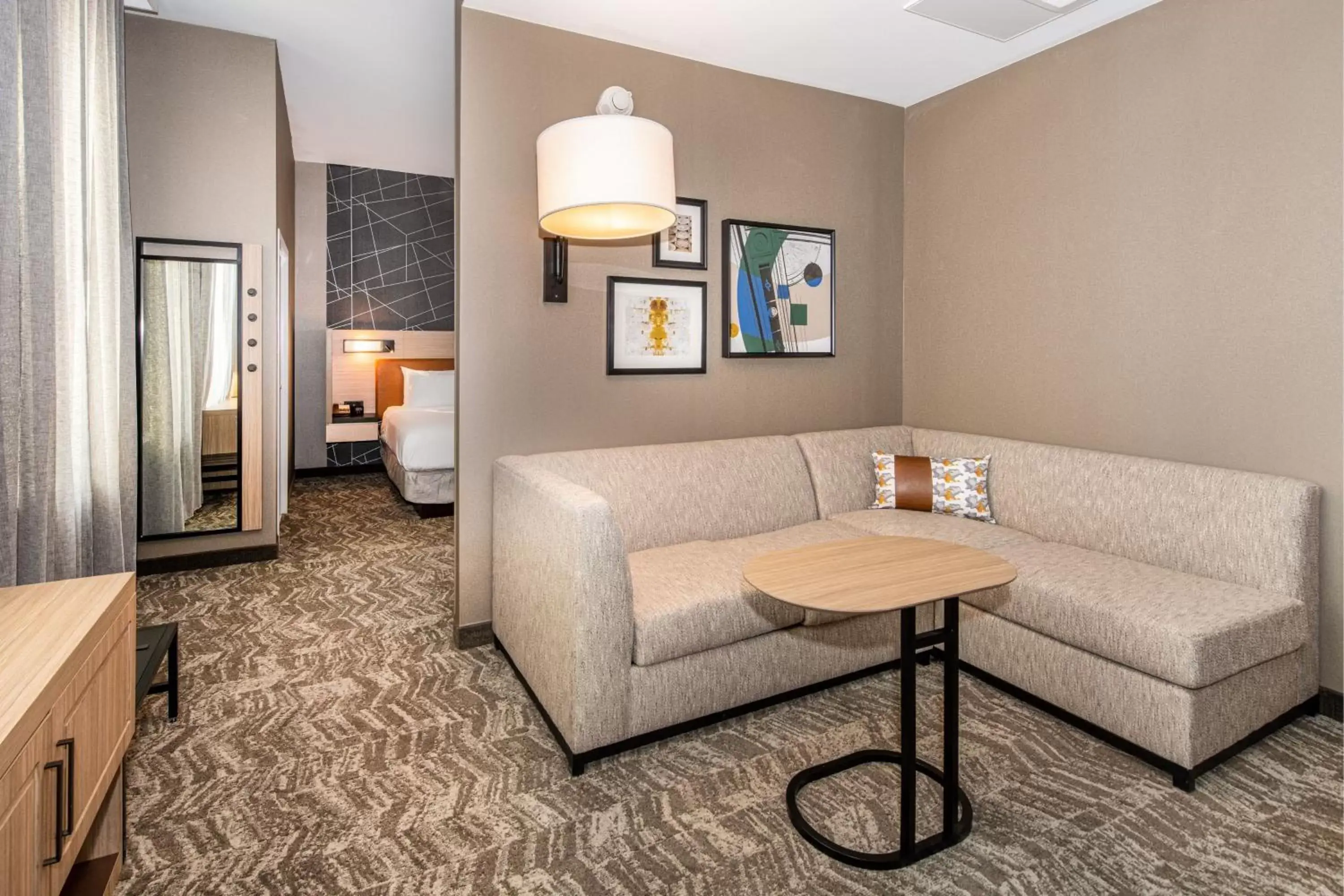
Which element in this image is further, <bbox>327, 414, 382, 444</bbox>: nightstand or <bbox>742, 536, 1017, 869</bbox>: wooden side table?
<bbox>327, 414, 382, 444</bbox>: nightstand

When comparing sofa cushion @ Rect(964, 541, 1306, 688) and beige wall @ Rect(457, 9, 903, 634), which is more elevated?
beige wall @ Rect(457, 9, 903, 634)

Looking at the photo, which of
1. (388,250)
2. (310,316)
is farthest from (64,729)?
(388,250)

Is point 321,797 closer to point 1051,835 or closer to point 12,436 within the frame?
point 12,436

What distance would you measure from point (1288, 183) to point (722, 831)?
277cm

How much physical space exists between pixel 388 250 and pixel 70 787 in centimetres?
667

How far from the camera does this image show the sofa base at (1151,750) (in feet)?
6.73

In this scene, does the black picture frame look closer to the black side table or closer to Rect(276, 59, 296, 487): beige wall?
Rect(276, 59, 296, 487): beige wall

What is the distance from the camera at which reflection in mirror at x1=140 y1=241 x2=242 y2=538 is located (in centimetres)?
386

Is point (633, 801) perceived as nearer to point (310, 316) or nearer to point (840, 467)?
point (840, 467)

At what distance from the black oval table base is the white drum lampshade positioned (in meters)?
1.70

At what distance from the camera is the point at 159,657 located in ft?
7.09

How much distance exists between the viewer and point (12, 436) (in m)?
1.63

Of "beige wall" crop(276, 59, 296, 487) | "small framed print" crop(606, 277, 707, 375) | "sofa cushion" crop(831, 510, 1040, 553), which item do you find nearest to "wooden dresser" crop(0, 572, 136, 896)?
"small framed print" crop(606, 277, 707, 375)

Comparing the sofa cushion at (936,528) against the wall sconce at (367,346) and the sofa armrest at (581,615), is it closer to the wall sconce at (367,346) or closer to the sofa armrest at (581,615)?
the sofa armrest at (581,615)
